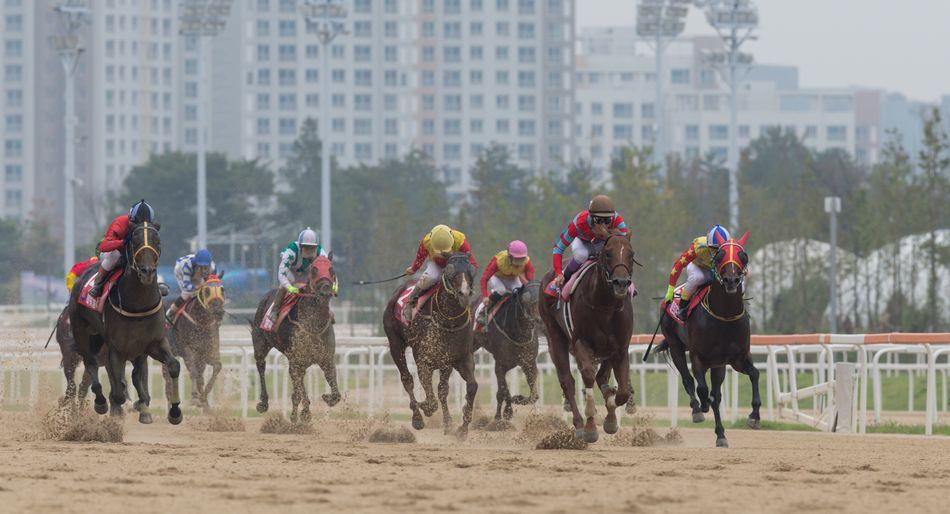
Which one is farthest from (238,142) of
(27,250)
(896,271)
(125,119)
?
(896,271)

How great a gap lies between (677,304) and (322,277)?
326cm

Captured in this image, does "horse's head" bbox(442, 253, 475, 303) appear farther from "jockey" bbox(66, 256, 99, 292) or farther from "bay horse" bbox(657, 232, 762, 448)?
"jockey" bbox(66, 256, 99, 292)

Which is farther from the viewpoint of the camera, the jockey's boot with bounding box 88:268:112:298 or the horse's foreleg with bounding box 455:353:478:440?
the horse's foreleg with bounding box 455:353:478:440

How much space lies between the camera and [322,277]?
1594 cm

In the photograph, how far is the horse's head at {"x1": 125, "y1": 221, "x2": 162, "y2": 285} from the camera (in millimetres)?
13305

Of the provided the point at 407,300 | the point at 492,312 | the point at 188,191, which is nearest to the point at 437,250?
the point at 407,300

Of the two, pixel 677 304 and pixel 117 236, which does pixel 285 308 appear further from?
pixel 677 304

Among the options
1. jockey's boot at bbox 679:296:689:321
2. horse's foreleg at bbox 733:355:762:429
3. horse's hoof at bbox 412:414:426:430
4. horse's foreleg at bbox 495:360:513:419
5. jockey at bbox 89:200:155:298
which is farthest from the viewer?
horse's foreleg at bbox 495:360:513:419

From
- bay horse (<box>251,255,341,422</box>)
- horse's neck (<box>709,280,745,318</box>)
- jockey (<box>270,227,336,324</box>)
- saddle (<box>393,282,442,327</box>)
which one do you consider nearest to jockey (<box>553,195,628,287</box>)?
horse's neck (<box>709,280,745,318</box>)

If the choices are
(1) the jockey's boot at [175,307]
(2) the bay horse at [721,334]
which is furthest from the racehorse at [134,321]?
(1) the jockey's boot at [175,307]

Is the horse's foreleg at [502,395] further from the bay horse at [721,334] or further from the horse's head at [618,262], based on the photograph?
the horse's head at [618,262]

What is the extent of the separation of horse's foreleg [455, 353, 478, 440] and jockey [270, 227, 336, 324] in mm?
2227

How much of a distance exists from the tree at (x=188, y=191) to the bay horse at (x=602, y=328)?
198 ft

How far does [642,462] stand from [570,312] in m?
2.03
